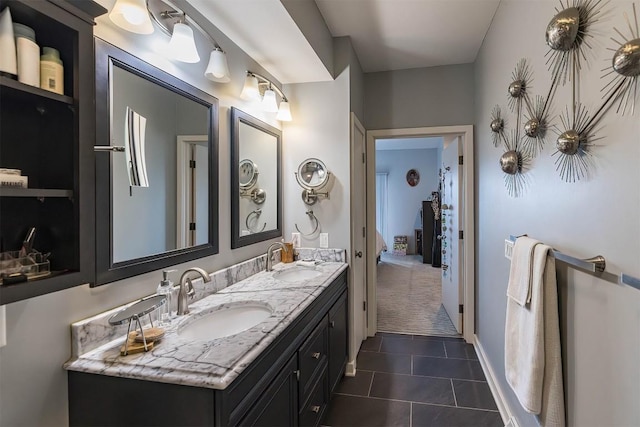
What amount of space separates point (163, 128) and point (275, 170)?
123 centimetres

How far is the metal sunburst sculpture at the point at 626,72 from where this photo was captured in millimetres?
830

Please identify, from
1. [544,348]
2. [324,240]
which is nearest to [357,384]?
[324,240]

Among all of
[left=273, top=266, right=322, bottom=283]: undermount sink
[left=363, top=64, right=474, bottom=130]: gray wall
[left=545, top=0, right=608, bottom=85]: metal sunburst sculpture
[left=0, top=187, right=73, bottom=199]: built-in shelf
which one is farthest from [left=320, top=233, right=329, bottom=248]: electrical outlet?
[left=0, top=187, right=73, bottom=199]: built-in shelf

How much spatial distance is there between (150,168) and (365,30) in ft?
6.73

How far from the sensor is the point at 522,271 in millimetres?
1448

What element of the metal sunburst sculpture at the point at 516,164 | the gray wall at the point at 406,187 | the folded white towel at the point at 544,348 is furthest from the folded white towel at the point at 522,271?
the gray wall at the point at 406,187

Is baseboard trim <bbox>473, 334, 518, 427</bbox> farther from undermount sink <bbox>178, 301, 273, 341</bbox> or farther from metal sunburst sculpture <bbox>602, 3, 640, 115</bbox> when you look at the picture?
metal sunburst sculpture <bbox>602, 3, 640, 115</bbox>

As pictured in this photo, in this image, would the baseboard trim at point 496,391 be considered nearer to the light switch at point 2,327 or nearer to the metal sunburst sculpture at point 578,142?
the metal sunburst sculpture at point 578,142

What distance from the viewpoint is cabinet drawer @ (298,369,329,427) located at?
1655 mm

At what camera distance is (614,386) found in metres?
0.98

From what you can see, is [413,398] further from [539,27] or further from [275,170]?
[539,27]

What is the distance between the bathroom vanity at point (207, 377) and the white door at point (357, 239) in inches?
44.4

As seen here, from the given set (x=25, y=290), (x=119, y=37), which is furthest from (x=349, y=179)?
(x=25, y=290)

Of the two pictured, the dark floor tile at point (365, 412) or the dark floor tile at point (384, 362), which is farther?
the dark floor tile at point (384, 362)
